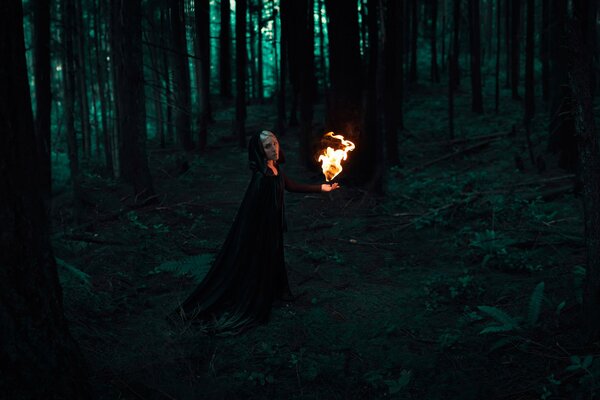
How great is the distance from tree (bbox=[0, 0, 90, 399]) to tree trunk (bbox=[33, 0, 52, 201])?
9.56 m

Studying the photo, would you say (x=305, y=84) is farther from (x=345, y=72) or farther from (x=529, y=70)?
(x=529, y=70)

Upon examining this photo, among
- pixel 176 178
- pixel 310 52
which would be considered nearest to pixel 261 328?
pixel 176 178

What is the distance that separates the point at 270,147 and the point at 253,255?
1.36m

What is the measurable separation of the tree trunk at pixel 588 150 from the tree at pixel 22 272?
14.3 feet

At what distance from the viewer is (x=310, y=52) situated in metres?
16.6

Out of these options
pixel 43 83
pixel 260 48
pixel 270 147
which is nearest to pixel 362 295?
pixel 270 147

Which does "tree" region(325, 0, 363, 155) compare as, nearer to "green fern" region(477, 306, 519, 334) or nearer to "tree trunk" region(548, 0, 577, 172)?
"tree trunk" region(548, 0, 577, 172)

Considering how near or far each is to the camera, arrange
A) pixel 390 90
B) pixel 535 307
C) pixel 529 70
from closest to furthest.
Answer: pixel 535 307 → pixel 390 90 → pixel 529 70

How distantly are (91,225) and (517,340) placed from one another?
25.6ft

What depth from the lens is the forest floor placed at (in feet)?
15.1

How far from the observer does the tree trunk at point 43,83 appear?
11.8 metres

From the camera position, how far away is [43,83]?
40.7 ft

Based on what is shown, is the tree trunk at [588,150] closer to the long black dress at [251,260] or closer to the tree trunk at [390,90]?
the long black dress at [251,260]

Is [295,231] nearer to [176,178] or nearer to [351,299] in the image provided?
[351,299]
